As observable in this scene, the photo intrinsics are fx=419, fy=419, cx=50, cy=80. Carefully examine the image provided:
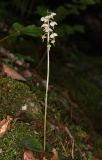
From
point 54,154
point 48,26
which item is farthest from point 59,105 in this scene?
point 48,26

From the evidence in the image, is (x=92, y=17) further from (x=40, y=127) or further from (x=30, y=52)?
(x=40, y=127)

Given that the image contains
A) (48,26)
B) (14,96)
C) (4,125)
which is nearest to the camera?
(48,26)

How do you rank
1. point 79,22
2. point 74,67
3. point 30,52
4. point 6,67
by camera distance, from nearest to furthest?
point 6,67 → point 30,52 → point 74,67 → point 79,22

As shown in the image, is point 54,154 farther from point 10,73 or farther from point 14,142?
point 10,73

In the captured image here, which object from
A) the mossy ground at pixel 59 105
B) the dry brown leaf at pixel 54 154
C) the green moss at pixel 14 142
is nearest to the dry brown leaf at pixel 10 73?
the mossy ground at pixel 59 105

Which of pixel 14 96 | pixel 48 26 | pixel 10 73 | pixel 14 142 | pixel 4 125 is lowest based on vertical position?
pixel 14 142

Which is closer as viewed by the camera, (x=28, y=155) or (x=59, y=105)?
(x=28, y=155)

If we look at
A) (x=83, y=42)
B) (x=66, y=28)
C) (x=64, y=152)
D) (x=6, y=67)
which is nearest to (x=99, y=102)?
(x=66, y=28)

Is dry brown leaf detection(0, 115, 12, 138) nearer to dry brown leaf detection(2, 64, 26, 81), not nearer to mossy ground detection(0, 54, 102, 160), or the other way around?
mossy ground detection(0, 54, 102, 160)

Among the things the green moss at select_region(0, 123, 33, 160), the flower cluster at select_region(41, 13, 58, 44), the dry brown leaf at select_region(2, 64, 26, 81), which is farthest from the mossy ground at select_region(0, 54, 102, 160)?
the flower cluster at select_region(41, 13, 58, 44)
